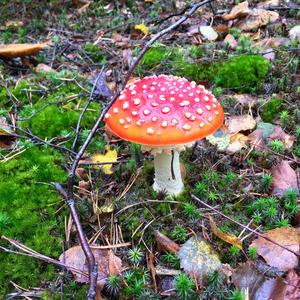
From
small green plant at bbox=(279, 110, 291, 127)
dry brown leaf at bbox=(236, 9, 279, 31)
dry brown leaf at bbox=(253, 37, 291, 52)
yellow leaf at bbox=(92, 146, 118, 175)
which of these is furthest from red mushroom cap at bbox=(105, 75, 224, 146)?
dry brown leaf at bbox=(236, 9, 279, 31)

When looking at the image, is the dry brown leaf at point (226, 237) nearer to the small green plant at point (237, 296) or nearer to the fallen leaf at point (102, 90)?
the small green plant at point (237, 296)

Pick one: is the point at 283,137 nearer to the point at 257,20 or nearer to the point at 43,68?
the point at 257,20

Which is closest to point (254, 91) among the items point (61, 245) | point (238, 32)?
point (238, 32)

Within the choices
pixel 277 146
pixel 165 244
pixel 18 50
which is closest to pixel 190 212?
pixel 165 244

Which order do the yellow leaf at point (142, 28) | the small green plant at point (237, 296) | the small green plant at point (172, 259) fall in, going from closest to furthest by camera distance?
1. the small green plant at point (237, 296)
2. the small green plant at point (172, 259)
3. the yellow leaf at point (142, 28)

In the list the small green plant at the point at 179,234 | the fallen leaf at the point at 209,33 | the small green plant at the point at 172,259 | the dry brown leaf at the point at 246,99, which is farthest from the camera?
the fallen leaf at the point at 209,33

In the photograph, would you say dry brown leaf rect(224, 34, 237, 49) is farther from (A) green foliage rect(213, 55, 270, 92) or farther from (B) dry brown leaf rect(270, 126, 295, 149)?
(B) dry brown leaf rect(270, 126, 295, 149)

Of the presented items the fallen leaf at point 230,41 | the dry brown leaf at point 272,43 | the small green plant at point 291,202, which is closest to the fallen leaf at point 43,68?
the fallen leaf at point 230,41
